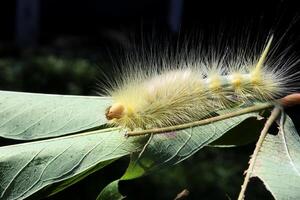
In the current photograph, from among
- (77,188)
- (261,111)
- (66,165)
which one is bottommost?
(77,188)

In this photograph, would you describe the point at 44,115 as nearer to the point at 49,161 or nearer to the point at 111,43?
the point at 49,161

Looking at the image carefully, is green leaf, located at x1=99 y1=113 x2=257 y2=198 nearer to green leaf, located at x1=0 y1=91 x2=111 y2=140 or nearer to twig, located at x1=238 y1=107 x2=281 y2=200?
twig, located at x1=238 y1=107 x2=281 y2=200

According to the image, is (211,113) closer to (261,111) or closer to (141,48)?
(261,111)

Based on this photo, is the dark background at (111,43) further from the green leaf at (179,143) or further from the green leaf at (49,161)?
the green leaf at (49,161)

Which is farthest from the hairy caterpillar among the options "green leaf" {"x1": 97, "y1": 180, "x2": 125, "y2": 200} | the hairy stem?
"green leaf" {"x1": 97, "y1": 180, "x2": 125, "y2": 200}

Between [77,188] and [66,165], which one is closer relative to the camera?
[66,165]

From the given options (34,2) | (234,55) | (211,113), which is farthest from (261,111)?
(34,2)
